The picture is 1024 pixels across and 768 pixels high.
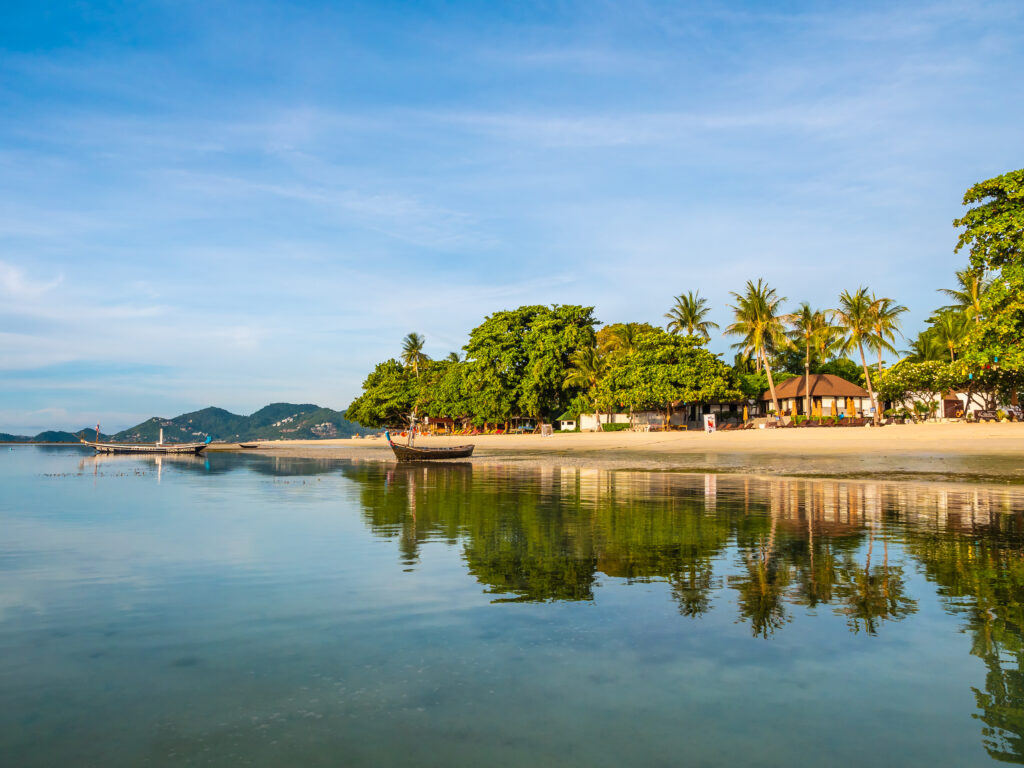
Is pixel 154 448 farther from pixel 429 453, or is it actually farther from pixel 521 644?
pixel 521 644

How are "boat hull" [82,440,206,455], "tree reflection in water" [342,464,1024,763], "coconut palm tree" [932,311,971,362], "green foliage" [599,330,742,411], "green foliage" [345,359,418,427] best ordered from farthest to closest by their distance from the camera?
"green foliage" [345,359,418,427]
"boat hull" [82,440,206,455]
"green foliage" [599,330,742,411]
"coconut palm tree" [932,311,971,362]
"tree reflection in water" [342,464,1024,763]

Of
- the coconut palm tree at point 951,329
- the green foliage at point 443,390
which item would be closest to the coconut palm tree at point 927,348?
the coconut palm tree at point 951,329

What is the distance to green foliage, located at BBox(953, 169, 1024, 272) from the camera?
2766 centimetres

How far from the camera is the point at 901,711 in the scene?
5195 mm

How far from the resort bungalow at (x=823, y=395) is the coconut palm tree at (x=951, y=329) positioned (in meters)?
8.84

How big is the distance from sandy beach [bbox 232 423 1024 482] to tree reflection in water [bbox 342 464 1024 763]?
5.81 m

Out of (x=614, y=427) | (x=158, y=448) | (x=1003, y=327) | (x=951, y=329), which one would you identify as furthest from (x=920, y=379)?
(x=158, y=448)

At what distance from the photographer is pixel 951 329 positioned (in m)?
68.8

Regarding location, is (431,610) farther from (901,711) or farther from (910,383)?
(910,383)

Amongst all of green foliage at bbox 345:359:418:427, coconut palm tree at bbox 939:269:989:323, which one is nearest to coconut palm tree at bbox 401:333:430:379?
green foliage at bbox 345:359:418:427

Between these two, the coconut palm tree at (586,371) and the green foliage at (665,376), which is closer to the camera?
the green foliage at (665,376)

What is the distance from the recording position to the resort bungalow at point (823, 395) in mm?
75000

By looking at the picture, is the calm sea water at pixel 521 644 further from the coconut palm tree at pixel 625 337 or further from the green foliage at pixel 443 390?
the green foliage at pixel 443 390

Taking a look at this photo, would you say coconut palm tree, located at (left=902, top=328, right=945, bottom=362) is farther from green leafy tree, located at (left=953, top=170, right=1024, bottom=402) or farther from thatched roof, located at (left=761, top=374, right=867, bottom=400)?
green leafy tree, located at (left=953, top=170, right=1024, bottom=402)
